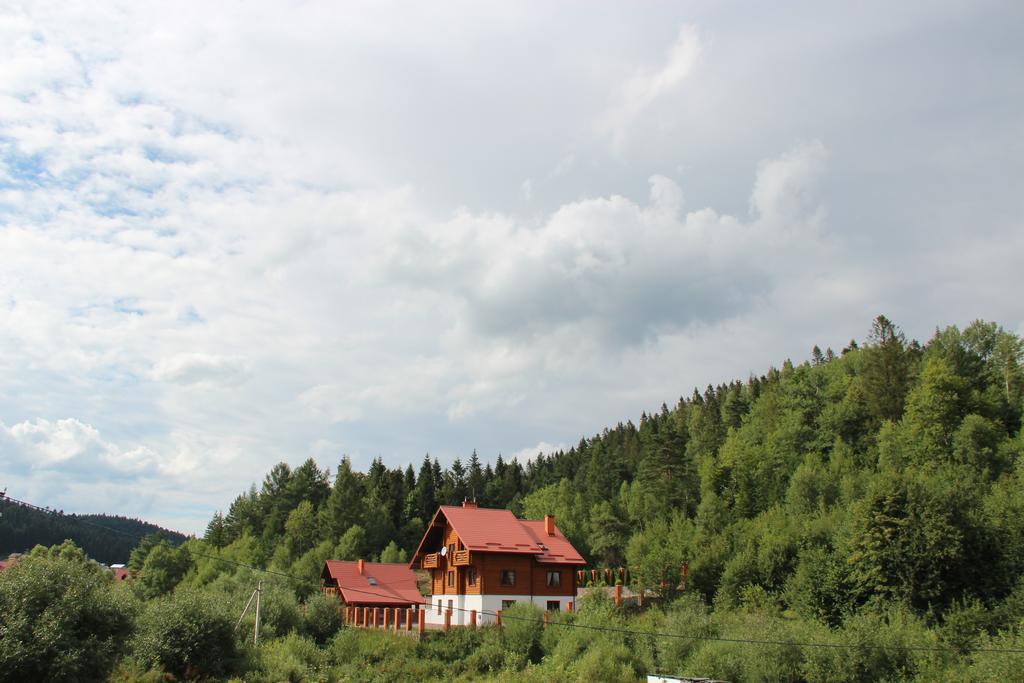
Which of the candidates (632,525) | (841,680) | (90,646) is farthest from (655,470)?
(90,646)

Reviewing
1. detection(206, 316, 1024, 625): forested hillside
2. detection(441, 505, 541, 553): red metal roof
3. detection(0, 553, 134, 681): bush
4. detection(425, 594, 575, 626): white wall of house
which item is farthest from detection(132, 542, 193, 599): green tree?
detection(0, 553, 134, 681): bush

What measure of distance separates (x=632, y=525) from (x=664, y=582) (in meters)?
33.8

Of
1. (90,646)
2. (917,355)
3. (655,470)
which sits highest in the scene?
(917,355)

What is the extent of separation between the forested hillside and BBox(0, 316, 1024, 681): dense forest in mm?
190

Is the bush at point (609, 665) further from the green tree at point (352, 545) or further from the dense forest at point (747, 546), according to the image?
the green tree at point (352, 545)

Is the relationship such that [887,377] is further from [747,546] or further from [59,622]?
[59,622]

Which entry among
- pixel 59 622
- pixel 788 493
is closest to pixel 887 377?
pixel 788 493

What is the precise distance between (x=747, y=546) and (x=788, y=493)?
21.2 m

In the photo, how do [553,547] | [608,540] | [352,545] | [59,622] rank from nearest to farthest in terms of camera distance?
[59,622] → [553,547] → [608,540] → [352,545]

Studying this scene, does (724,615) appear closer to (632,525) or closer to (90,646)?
(90,646)

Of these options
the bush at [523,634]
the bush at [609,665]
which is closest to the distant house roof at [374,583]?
the bush at [523,634]

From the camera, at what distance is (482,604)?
4691 centimetres

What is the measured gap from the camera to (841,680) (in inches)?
1280

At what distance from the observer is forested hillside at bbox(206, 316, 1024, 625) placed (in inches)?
1650
